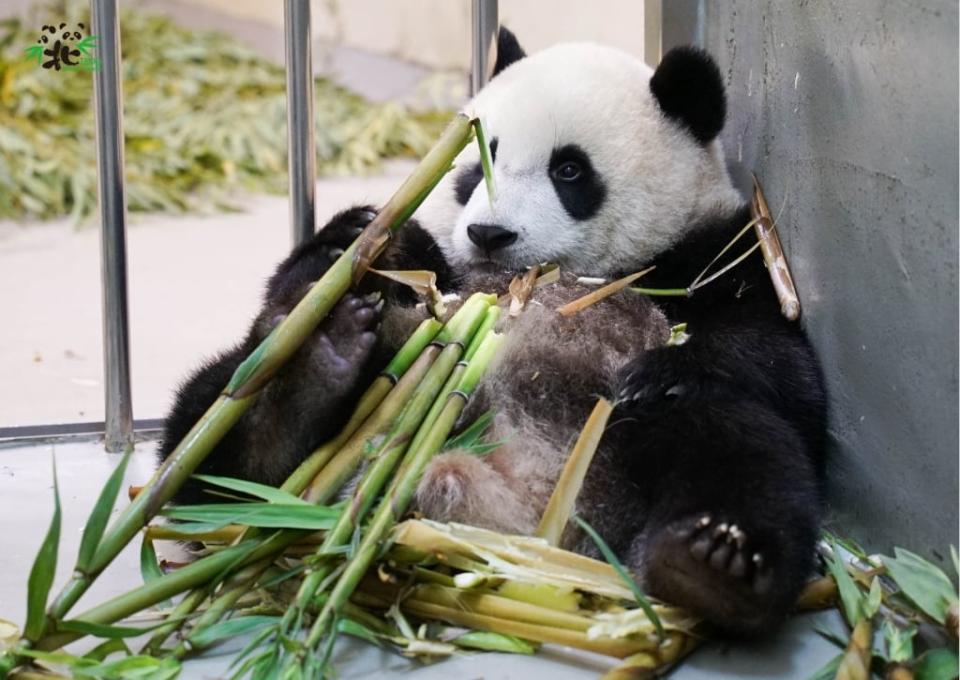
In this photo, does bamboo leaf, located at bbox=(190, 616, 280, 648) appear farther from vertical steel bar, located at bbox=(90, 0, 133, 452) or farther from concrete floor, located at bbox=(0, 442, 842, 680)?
vertical steel bar, located at bbox=(90, 0, 133, 452)

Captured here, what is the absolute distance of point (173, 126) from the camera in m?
6.36

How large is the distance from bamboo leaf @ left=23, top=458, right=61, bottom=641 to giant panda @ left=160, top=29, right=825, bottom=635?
41 centimetres


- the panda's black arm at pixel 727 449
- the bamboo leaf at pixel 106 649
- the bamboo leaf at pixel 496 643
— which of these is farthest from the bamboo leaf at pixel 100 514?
the panda's black arm at pixel 727 449

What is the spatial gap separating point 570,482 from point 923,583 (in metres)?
0.53

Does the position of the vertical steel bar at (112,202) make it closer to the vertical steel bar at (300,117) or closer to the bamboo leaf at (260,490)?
the vertical steel bar at (300,117)

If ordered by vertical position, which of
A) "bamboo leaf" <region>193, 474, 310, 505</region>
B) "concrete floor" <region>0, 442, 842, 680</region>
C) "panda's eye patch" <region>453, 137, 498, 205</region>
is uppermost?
"panda's eye patch" <region>453, 137, 498, 205</region>

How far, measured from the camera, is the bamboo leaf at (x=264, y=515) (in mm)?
1861

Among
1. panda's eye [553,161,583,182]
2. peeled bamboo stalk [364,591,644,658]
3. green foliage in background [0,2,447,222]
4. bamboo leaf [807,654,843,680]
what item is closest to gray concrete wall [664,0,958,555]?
bamboo leaf [807,654,843,680]

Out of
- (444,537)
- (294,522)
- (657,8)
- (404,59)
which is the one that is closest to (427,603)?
(444,537)

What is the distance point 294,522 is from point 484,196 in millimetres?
859

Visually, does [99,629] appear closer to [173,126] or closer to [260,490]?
[260,490]

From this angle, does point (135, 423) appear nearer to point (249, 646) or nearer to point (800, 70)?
point (249, 646)

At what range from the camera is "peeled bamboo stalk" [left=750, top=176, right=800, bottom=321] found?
2.36 metres

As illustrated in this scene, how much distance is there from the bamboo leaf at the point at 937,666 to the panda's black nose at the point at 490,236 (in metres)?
1.06
